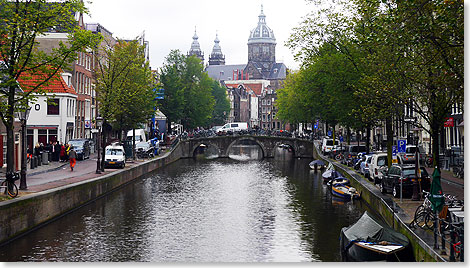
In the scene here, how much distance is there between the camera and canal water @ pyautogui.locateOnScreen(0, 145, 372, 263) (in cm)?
2264

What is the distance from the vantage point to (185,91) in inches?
3669

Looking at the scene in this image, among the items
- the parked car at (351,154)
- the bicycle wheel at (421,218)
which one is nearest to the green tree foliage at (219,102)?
the parked car at (351,154)

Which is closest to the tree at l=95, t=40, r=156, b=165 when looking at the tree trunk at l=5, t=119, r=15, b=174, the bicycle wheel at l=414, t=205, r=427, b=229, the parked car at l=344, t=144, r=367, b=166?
the parked car at l=344, t=144, r=367, b=166

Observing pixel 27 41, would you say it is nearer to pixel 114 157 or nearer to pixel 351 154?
pixel 114 157

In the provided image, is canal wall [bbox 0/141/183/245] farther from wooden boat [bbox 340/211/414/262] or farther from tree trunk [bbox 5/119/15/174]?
wooden boat [bbox 340/211/414/262]

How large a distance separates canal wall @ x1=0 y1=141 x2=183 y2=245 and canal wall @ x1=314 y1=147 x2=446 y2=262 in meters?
14.3

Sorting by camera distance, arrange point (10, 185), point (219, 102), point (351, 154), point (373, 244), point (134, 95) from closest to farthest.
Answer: point (373, 244), point (10, 185), point (134, 95), point (351, 154), point (219, 102)

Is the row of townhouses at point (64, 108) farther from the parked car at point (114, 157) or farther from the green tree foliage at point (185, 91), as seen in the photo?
the green tree foliage at point (185, 91)

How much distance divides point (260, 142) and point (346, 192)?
52.3 m

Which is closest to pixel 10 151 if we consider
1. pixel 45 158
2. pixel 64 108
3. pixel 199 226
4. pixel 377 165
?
pixel 199 226

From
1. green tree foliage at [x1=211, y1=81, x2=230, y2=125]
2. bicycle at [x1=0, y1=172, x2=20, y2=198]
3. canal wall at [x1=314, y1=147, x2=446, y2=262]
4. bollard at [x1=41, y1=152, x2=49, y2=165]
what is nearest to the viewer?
canal wall at [x1=314, y1=147, x2=446, y2=262]

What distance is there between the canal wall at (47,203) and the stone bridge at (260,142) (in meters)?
41.5

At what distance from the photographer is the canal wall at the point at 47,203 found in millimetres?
23156

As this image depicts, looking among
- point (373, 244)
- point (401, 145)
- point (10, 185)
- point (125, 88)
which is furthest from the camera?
point (125, 88)
